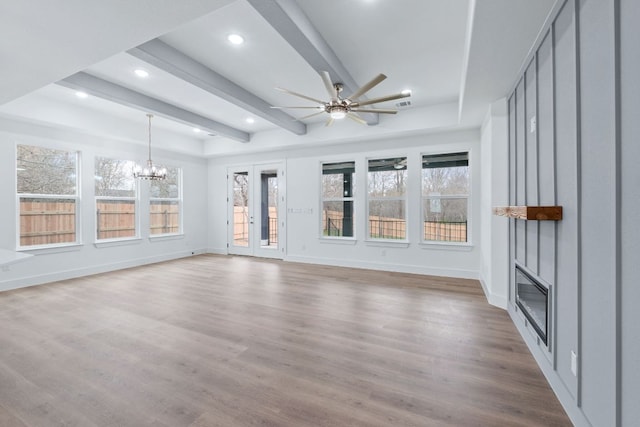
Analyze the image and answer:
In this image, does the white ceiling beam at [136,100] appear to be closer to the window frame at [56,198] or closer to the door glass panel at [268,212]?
the door glass panel at [268,212]

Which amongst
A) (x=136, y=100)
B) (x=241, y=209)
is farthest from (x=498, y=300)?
(x=241, y=209)

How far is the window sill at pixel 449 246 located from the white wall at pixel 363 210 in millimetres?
17

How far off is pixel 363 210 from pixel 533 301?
3829 mm

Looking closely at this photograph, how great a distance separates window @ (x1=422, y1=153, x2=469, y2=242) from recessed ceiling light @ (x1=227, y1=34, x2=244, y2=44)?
12.9ft

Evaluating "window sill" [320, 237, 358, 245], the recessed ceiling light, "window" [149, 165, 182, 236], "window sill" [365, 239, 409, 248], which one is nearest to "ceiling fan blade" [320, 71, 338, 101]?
the recessed ceiling light

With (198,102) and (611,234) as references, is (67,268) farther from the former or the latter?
(611,234)

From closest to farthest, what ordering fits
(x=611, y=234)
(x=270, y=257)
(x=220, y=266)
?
1. (x=611, y=234)
2. (x=220, y=266)
3. (x=270, y=257)

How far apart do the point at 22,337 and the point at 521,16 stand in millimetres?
5182

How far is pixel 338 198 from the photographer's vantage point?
256 inches

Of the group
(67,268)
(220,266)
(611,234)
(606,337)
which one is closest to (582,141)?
(611,234)

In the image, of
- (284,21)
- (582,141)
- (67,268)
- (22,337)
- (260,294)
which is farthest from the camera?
(67,268)

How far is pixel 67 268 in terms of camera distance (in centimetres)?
527

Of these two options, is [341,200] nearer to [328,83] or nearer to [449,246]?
[449,246]

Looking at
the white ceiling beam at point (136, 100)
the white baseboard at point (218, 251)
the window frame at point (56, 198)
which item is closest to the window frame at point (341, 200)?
the white ceiling beam at point (136, 100)
